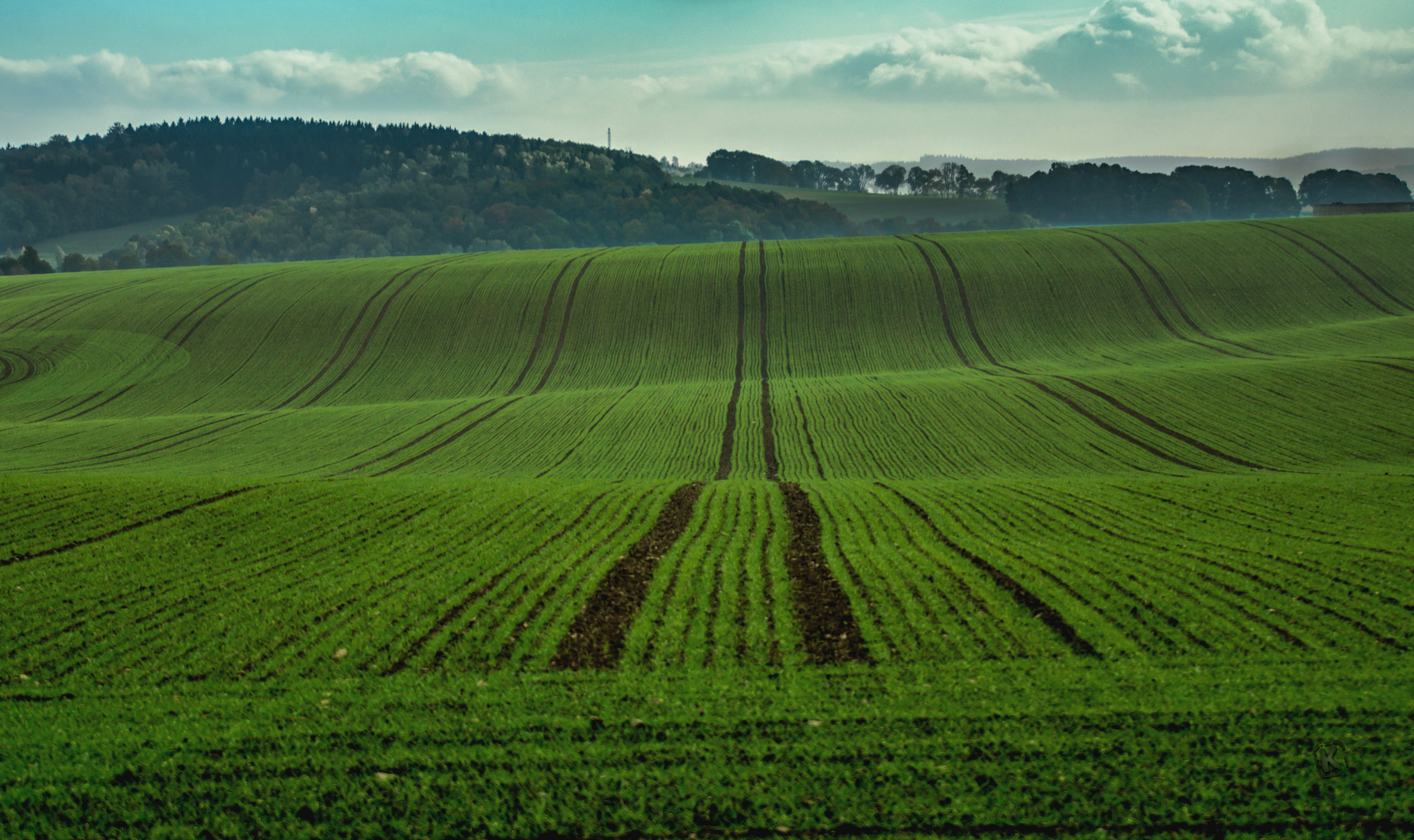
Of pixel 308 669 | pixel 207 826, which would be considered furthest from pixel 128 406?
pixel 207 826

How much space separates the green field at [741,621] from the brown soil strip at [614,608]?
0.28 feet

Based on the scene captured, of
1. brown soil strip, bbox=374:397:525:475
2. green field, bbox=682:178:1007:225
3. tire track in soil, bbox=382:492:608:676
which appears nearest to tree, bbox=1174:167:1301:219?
green field, bbox=682:178:1007:225

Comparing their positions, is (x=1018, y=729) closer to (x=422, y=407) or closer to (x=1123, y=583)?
(x=1123, y=583)

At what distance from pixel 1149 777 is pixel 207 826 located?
9265 millimetres

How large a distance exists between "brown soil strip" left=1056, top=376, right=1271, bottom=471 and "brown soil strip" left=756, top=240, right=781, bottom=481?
1681 centimetres

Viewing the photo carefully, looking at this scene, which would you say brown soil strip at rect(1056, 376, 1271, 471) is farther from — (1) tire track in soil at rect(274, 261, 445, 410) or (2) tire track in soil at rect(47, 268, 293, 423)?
(2) tire track in soil at rect(47, 268, 293, 423)

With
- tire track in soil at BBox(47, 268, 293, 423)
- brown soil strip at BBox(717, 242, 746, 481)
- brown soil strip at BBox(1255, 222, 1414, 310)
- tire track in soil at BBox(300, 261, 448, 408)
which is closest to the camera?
brown soil strip at BBox(717, 242, 746, 481)

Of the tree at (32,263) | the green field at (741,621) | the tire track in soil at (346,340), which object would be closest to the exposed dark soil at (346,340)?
the tire track in soil at (346,340)

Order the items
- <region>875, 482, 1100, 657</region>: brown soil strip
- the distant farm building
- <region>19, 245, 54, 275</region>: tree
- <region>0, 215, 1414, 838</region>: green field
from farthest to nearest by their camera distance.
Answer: <region>19, 245, 54, 275</region>: tree → the distant farm building → <region>875, 482, 1100, 657</region>: brown soil strip → <region>0, 215, 1414, 838</region>: green field

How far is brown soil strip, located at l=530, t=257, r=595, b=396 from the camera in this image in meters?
57.2

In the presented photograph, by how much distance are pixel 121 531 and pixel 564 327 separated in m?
48.8

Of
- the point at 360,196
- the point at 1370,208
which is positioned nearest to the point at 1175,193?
the point at 1370,208

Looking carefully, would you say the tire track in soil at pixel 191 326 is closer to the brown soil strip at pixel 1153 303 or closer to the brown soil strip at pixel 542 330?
the brown soil strip at pixel 542 330

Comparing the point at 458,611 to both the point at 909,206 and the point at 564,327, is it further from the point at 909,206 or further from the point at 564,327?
the point at 909,206
